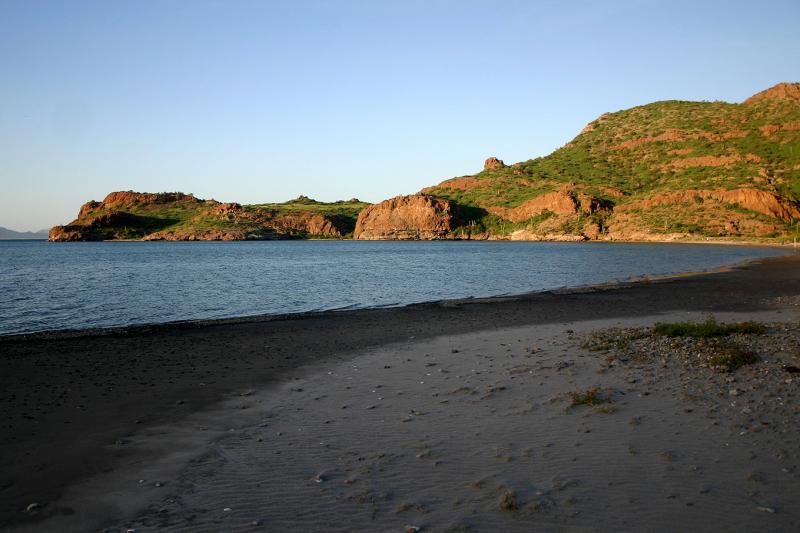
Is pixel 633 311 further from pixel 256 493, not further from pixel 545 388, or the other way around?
pixel 256 493

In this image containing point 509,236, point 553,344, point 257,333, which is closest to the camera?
point 553,344

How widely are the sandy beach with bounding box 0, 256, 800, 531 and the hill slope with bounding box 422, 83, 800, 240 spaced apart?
126956 mm

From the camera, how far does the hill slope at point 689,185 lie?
12656 cm

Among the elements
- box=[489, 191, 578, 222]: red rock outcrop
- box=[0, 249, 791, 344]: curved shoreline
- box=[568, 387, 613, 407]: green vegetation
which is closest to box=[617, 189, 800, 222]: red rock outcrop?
box=[489, 191, 578, 222]: red rock outcrop

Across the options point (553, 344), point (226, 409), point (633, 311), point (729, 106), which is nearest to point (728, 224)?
point (729, 106)

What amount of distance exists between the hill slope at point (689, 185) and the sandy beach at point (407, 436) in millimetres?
126956

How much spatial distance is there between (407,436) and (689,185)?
157m

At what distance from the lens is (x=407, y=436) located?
950cm

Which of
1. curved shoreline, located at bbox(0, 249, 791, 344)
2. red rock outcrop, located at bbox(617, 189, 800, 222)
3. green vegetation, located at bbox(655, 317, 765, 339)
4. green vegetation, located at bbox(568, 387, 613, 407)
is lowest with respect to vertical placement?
curved shoreline, located at bbox(0, 249, 791, 344)

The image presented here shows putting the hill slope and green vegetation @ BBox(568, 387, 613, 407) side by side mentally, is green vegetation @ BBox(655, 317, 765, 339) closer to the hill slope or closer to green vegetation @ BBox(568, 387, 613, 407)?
green vegetation @ BBox(568, 387, 613, 407)

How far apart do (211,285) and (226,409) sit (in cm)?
3348

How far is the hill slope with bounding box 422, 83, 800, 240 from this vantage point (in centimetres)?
12656

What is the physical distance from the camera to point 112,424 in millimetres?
10695

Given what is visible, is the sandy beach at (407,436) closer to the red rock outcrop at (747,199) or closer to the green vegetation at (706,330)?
the green vegetation at (706,330)
